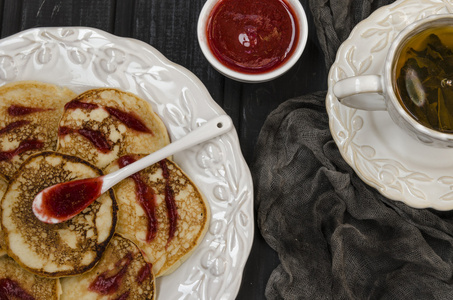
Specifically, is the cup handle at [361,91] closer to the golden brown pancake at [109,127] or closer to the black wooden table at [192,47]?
the black wooden table at [192,47]

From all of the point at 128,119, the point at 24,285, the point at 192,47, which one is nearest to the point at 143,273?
the point at 24,285

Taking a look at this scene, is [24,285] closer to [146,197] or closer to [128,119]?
[146,197]

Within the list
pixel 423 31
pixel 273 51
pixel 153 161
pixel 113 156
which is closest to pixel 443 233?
pixel 423 31

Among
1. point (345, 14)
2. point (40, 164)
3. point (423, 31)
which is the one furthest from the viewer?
point (345, 14)

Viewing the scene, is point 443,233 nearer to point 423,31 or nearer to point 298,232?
point 298,232

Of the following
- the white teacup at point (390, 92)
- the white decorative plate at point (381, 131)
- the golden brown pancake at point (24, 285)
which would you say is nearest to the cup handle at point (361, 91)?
the white teacup at point (390, 92)
